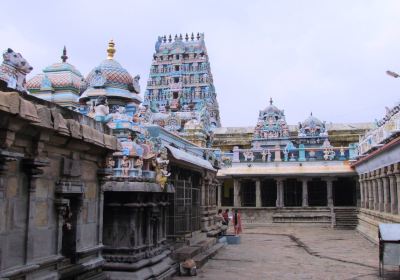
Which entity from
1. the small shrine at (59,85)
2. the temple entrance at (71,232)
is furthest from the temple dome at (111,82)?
the temple entrance at (71,232)

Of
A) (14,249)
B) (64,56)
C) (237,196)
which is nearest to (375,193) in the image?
(237,196)

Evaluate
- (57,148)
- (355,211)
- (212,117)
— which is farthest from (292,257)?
(212,117)

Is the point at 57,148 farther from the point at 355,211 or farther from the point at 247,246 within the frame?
the point at 355,211

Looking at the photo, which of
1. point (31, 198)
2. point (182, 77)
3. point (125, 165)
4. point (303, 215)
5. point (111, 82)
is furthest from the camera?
point (182, 77)

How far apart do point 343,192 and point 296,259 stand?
21.0 meters

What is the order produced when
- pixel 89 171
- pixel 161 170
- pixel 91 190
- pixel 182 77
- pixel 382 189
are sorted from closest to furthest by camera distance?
pixel 89 171
pixel 91 190
pixel 161 170
pixel 382 189
pixel 182 77

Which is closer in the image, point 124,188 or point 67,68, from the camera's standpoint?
point 124,188

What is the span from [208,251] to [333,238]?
10.1 meters

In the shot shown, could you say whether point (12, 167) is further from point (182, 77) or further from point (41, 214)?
point (182, 77)

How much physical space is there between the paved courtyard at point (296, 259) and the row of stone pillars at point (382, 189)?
6.22 ft

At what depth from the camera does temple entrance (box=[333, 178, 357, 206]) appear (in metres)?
34.2

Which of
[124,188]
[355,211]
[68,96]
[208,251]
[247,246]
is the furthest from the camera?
[355,211]

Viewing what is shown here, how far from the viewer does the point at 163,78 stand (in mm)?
45250

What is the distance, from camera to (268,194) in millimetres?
34562
